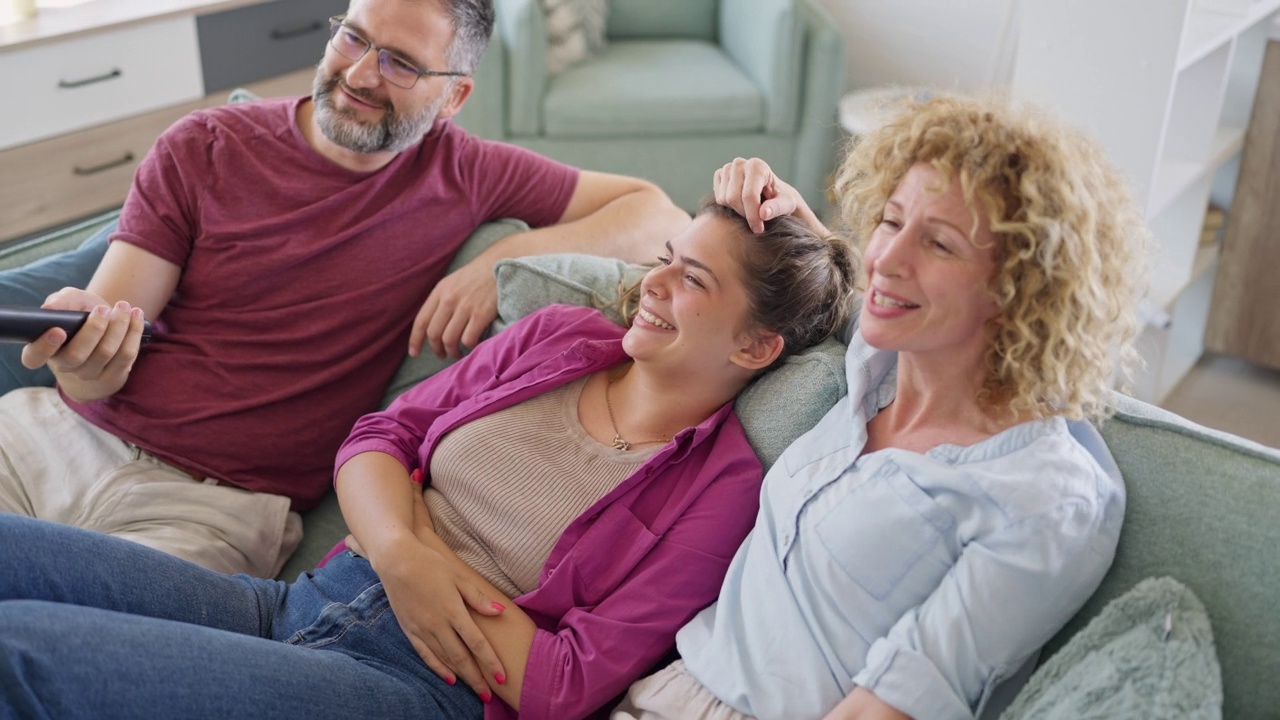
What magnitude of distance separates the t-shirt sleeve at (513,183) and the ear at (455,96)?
6 centimetres

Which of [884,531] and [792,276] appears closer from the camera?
[884,531]

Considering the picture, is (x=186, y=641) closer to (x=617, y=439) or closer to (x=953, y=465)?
(x=617, y=439)

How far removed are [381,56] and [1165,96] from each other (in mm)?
1700

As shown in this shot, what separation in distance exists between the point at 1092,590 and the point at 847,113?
8.33ft

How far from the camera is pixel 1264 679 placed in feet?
3.95

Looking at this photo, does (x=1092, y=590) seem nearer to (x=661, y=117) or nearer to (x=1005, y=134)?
(x=1005, y=134)

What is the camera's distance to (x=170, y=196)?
1894 millimetres

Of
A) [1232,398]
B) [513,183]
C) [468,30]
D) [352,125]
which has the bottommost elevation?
[1232,398]

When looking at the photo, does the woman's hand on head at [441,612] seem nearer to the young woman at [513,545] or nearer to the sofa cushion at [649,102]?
the young woman at [513,545]

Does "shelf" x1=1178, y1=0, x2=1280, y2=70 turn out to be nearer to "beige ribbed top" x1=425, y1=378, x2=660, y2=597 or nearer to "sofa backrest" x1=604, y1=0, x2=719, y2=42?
"sofa backrest" x1=604, y1=0, x2=719, y2=42

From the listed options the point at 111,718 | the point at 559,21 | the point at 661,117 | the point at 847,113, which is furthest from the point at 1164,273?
the point at 111,718

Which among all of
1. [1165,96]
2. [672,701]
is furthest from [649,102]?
[672,701]

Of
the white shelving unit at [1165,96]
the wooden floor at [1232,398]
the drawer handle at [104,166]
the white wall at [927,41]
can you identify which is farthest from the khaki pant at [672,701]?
the white wall at [927,41]

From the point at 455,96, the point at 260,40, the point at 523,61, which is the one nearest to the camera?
the point at 455,96
